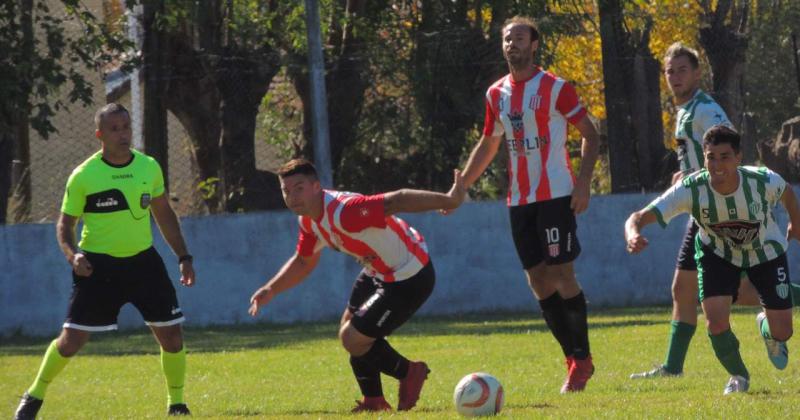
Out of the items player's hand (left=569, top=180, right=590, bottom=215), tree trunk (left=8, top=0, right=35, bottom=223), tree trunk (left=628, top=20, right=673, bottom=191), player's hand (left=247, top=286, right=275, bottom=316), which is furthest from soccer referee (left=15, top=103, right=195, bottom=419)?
tree trunk (left=628, top=20, right=673, bottom=191)

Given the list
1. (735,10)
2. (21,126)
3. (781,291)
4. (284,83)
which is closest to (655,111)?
(735,10)

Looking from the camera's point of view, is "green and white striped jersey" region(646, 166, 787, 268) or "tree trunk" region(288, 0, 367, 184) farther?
"tree trunk" region(288, 0, 367, 184)

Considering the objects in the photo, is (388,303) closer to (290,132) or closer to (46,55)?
(290,132)

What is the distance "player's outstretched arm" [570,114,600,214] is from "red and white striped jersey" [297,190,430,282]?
94cm

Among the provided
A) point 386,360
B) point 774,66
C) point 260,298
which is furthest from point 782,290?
point 774,66

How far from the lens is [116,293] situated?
8.10 meters

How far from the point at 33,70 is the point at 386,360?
9.37 metres

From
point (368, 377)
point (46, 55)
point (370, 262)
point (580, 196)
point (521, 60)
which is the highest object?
point (46, 55)

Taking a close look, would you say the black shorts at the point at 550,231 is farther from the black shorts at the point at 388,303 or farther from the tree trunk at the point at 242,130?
the tree trunk at the point at 242,130

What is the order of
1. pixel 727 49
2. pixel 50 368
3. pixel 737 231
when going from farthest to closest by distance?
pixel 727 49
pixel 50 368
pixel 737 231

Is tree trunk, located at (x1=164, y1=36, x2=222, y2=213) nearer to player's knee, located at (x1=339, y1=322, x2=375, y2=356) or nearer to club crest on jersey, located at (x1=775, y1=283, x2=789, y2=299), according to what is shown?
player's knee, located at (x1=339, y1=322, x2=375, y2=356)

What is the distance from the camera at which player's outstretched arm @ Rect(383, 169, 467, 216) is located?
713 cm

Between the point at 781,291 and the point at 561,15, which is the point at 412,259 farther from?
the point at 561,15

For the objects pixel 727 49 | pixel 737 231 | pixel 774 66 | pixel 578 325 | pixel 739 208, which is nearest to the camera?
pixel 739 208
